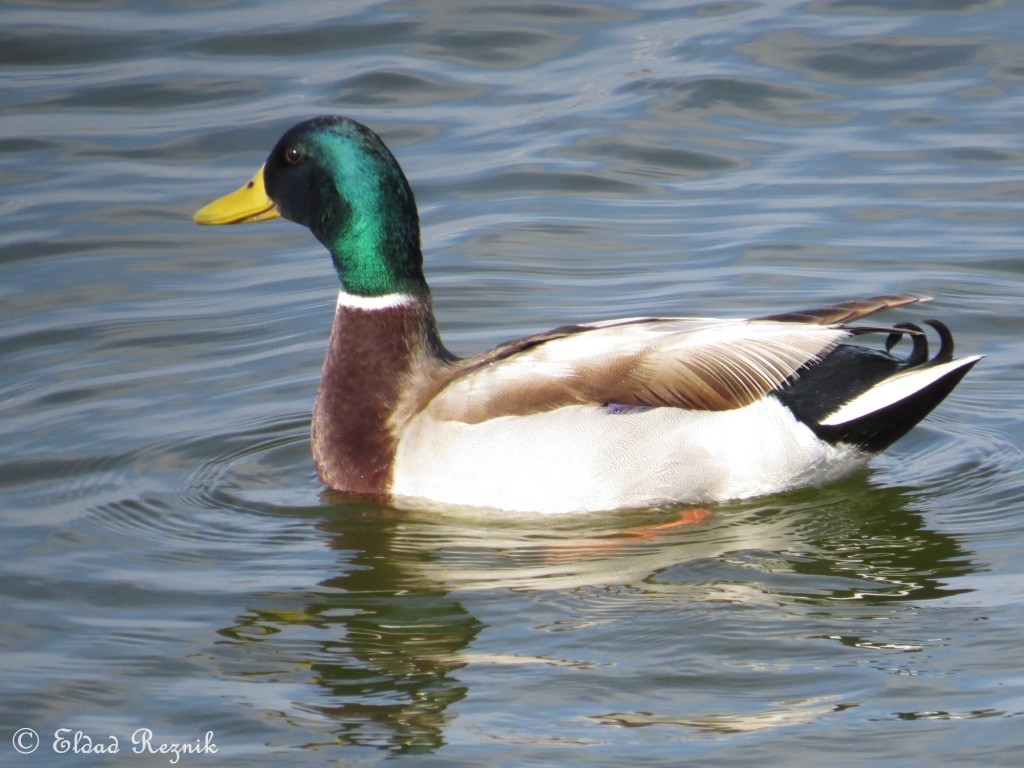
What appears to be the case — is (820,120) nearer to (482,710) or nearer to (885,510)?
(885,510)

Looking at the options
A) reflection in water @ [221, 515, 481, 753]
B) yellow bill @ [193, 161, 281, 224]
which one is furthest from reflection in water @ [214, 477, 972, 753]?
yellow bill @ [193, 161, 281, 224]

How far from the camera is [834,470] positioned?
23.7 ft

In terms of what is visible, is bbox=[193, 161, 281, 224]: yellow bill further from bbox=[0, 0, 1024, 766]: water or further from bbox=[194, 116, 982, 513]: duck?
bbox=[0, 0, 1024, 766]: water

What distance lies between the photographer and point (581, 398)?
270 inches

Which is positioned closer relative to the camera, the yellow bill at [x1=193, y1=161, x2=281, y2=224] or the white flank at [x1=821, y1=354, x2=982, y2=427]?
the white flank at [x1=821, y1=354, x2=982, y2=427]

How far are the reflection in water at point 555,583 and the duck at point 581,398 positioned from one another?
0.49 feet

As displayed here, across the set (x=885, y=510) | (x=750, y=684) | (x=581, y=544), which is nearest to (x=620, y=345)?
(x=581, y=544)

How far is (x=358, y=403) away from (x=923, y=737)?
3015mm

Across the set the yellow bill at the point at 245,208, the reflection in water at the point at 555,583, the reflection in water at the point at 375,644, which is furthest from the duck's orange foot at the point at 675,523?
the yellow bill at the point at 245,208

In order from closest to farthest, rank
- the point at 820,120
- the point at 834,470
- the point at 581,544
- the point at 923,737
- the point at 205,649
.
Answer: the point at 923,737 < the point at 205,649 < the point at 581,544 < the point at 834,470 < the point at 820,120

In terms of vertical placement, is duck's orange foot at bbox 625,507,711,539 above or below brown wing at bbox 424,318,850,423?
below

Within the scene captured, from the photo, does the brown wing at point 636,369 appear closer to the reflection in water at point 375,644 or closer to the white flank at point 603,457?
the white flank at point 603,457

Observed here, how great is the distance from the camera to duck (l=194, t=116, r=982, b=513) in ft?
22.5

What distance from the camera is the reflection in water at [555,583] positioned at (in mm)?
5418
